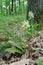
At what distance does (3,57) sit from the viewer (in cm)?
298

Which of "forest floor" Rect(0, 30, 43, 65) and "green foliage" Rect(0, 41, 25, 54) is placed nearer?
"forest floor" Rect(0, 30, 43, 65)

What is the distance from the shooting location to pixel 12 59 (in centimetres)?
287

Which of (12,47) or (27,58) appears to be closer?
(27,58)

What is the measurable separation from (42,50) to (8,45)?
501mm

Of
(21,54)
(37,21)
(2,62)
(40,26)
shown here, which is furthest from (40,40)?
(37,21)

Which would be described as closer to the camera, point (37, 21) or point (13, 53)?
point (13, 53)

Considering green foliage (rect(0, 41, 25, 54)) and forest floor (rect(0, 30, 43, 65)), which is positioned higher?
green foliage (rect(0, 41, 25, 54))

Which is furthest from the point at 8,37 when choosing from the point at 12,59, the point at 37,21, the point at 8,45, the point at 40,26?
the point at 37,21

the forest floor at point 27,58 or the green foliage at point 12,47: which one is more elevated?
the green foliage at point 12,47

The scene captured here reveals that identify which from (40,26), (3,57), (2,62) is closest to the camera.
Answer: (2,62)

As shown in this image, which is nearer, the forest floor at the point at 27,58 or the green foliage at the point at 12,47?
the forest floor at the point at 27,58

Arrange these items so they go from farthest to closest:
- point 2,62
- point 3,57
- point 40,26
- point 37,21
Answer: point 37,21
point 40,26
point 3,57
point 2,62

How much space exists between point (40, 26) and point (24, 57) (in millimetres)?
1896

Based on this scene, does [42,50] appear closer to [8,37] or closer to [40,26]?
[8,37]
